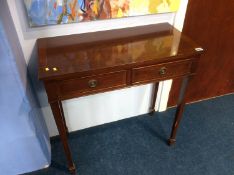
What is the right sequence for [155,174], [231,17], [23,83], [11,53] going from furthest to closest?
1. [231,17]
2. [155,174]
3. [23,83]
4. [11,53]

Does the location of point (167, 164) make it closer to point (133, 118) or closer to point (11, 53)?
point (133, 118)

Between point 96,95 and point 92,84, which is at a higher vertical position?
point 92,84

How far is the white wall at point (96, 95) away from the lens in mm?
1259

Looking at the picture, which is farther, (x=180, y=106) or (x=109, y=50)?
(x=180, y=106)

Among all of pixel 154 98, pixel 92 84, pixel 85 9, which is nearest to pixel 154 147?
pixel 154 98

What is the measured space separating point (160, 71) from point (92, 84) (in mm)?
379

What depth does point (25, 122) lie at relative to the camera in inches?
48.2

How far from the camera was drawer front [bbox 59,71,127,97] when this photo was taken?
1.06 metres

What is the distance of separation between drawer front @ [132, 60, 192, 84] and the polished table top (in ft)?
0.14

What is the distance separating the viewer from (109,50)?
1.18m

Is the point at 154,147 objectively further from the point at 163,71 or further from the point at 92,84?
the point at 92,84

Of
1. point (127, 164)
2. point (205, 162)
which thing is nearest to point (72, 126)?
point (127, 164)

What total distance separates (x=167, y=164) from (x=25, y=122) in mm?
1006

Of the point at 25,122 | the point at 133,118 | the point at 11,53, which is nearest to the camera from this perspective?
the point at 11,53
